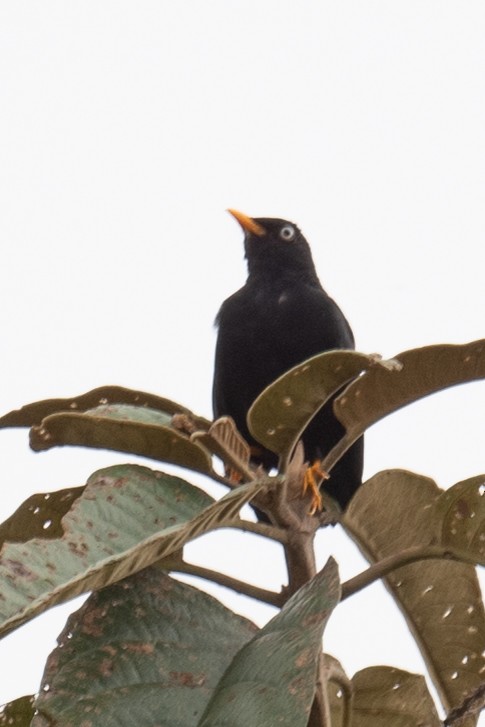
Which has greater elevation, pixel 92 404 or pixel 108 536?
pixel 92 404

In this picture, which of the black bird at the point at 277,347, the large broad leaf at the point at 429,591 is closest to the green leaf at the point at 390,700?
the large broad leaf at the point at 429,591

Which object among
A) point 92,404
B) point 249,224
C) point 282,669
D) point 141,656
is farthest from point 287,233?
point 282,669

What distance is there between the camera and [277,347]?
4.41 meters

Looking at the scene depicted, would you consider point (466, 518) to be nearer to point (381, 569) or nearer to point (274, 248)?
point (381, 569)

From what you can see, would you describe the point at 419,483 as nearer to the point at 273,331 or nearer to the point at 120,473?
the point at 120,473

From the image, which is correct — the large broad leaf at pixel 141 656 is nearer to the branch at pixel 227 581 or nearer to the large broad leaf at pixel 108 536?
the branch at pixel 227 581

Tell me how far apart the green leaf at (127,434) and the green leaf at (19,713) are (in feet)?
1.60

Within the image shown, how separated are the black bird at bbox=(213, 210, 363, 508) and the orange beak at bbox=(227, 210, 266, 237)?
0.49 metres

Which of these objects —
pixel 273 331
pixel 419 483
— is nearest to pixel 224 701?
pixel 419 483

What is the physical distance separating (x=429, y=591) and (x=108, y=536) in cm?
92

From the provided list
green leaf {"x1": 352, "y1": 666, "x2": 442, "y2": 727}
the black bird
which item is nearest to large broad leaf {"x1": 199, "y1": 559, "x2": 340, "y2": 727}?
green leaf {"x1": 352, "y1": 666, "x2": 442, "y2": 727}

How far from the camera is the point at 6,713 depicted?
7.53ft

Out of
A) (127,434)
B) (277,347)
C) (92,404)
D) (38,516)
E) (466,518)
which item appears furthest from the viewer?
(277,347)

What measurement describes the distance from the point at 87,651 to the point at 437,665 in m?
0.93
